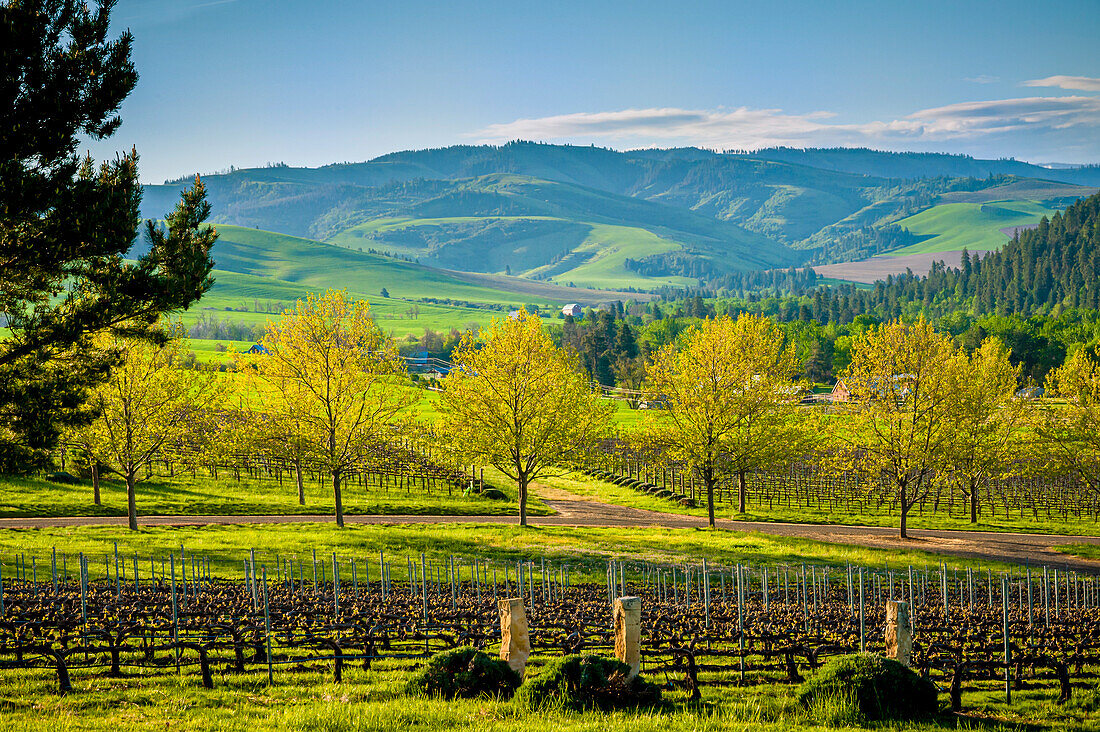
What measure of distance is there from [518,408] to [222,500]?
825 inches

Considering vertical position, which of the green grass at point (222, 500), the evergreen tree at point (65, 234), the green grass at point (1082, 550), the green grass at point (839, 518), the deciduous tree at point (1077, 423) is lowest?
the green grass at point (839, 518)

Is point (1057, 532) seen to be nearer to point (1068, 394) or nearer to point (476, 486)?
point (1068, 394)

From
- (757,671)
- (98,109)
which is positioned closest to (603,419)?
(757,671)

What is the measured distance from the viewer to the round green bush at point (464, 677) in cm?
1579

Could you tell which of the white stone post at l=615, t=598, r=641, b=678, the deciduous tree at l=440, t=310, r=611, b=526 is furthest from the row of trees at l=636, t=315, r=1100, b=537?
the white stone post at l=615, t=598, r=641, b=678

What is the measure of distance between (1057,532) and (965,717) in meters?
46.8

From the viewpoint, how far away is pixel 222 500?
53.8m

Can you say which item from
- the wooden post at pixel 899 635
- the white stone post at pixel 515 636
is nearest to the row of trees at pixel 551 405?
the white stone post at pixel 515 636

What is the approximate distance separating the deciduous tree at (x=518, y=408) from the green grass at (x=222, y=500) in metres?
9.21

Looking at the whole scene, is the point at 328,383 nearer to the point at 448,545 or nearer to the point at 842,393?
the point at 448,545

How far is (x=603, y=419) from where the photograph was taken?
165 ft

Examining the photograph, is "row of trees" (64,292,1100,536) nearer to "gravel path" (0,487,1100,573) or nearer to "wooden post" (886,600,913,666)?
"gravel path" (0,487,1100,573)

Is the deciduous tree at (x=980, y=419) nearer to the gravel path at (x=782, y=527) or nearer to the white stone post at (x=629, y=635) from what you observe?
the gravel path at (x=782, y=527)

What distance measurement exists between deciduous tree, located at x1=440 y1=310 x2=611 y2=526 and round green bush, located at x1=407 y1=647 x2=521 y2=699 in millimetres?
31612
